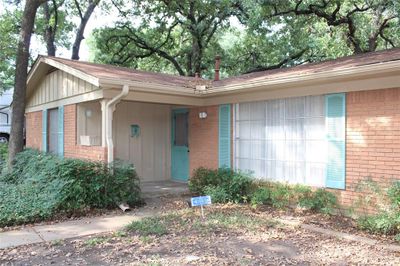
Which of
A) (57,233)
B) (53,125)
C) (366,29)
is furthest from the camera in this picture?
(366,29)

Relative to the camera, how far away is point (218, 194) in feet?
25.6

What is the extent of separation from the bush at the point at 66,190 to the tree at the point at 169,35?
11578mm

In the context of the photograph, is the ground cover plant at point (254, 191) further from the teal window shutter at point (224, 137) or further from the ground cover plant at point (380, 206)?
the ground cover plant at point (380, 206)

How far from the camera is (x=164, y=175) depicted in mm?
10969

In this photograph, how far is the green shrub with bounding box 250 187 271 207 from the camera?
7441 millimetres

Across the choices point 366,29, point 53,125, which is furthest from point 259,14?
point 53,125

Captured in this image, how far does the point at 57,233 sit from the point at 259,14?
1011cm

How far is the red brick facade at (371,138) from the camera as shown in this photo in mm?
5844

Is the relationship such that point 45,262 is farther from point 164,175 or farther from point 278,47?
point 278,47

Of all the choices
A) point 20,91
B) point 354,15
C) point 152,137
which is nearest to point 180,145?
point 152,137

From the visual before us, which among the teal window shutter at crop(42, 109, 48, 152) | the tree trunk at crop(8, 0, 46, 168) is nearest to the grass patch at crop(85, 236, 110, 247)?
the tree trunk at crop(8, 0, 46, 168)

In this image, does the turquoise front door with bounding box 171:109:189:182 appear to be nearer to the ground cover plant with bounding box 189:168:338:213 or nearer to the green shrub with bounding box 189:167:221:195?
the ground cover plant with bounding box 189:168:338:213

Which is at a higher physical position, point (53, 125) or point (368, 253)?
point (53, 125)

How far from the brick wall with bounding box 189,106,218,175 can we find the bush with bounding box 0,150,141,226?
212 centimetres
